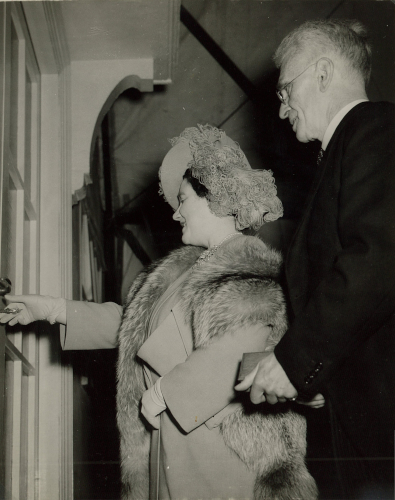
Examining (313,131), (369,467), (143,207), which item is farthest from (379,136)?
(143,207)

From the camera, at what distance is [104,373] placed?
3.67 meters

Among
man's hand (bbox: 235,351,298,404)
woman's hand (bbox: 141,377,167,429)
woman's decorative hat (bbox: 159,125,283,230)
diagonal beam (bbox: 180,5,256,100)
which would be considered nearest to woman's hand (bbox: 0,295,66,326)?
woman's hand (bbox: 141,377,167,429)

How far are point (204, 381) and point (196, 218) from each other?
516 mm

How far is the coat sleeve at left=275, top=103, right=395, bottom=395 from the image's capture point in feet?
4.07

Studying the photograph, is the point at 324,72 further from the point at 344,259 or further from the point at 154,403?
the point at 154,403

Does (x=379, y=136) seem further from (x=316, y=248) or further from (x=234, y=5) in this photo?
(x=234, y=5)

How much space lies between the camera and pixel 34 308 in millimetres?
1850

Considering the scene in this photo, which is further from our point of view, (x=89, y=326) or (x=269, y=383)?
(x=89, y=326)

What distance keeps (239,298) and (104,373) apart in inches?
89.4

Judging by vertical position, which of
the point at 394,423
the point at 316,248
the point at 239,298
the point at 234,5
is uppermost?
the point at 234,5

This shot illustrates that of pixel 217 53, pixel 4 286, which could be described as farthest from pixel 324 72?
pixel 217 53

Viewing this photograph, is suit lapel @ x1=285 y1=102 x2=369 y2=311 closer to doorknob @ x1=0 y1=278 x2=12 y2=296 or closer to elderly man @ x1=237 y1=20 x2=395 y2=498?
elderly man @ x1=237 y1=20 x2=395 y2=498

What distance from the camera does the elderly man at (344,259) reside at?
4.12 ft

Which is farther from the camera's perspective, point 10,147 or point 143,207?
point 143,207
